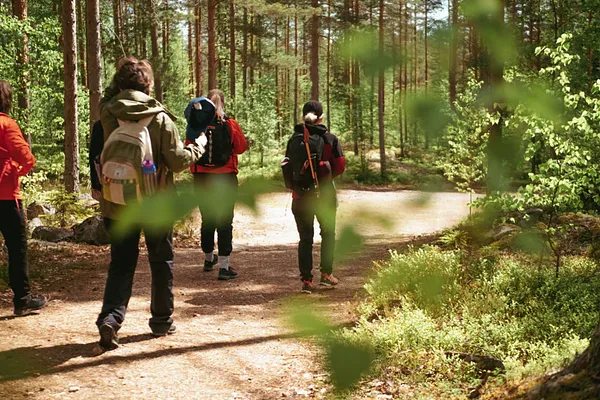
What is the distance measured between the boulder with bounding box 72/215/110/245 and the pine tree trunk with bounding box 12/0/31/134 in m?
4.38

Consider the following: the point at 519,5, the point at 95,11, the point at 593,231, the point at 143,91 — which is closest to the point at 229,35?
the point at 95,11

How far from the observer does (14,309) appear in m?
5.74

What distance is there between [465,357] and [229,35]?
2599 centimetres

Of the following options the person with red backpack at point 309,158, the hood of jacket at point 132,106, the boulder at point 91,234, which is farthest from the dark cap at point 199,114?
the boulder at point 91,234

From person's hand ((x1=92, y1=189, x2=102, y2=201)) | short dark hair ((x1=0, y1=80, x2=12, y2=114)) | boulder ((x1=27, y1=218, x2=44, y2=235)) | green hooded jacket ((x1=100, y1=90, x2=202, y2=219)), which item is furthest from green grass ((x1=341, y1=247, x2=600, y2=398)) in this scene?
boulder ((x1=27, y1=218, x2=44, y2=235))

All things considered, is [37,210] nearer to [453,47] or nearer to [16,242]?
[16,242]

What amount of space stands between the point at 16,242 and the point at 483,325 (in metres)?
4.26

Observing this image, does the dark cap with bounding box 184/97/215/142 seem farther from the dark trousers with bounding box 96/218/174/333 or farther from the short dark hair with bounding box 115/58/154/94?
the dark trousers with bounding box 96/218/174/333

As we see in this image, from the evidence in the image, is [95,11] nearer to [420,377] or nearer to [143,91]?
[143,91]

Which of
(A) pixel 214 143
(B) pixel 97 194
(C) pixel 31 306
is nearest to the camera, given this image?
(A) pixel 214 143

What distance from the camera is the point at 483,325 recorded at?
484 centimetres

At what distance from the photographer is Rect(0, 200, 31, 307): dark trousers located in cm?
534

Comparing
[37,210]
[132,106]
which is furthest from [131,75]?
[37,210]

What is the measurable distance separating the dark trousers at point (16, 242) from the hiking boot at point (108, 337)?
1426 mm
